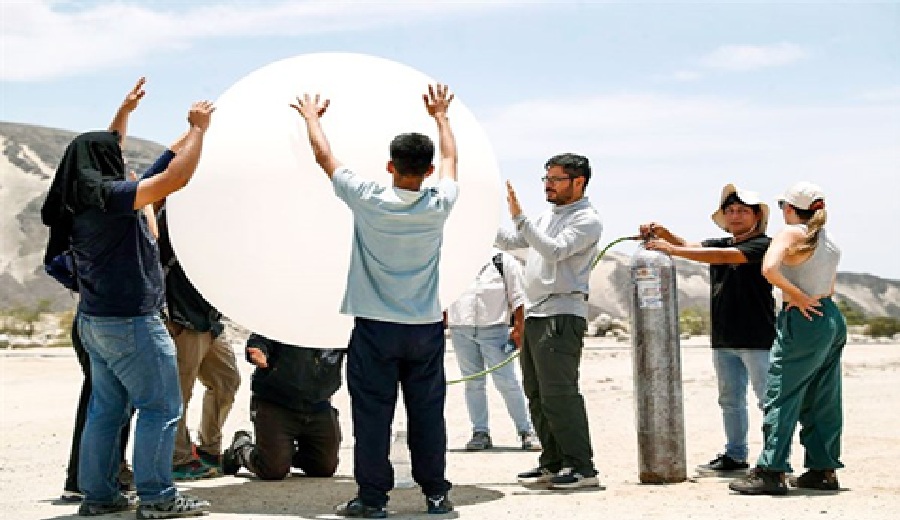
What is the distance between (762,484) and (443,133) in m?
2.65

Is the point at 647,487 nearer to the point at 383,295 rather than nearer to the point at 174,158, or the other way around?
the point at 383,295

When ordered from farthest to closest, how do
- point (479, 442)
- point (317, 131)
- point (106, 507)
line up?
point (479, 442)
point (106, 507)
point (317, 131)

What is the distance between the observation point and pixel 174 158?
6.49 m

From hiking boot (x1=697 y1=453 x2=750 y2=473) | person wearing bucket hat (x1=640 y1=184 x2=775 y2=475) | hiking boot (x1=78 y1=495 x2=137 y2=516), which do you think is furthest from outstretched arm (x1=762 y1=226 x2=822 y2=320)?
hiking boot (x1=78 y1=495 x2=137 y2=516)

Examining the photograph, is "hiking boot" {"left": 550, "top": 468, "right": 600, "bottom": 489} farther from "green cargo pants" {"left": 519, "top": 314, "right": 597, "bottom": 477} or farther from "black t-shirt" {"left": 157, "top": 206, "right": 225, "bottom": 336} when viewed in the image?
"black t-shirt" {"left": 157, "top": 206, "right": 225, "bottom": 336}

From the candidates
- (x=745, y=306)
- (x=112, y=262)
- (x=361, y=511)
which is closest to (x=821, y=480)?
(x=745, y=306)

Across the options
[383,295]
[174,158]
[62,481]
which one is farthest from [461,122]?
[62,481]

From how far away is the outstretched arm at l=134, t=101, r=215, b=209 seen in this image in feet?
20.6

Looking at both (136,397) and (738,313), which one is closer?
(136,397)

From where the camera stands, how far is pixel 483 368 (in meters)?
10.8

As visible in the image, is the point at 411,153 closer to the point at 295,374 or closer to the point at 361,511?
the point at 361,511

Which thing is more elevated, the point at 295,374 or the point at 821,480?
the point at 295,374

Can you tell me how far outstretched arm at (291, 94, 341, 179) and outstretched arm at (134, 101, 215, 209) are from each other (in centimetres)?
47

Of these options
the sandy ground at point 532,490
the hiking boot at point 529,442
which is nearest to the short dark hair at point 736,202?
the sandy ground at point 532,490
